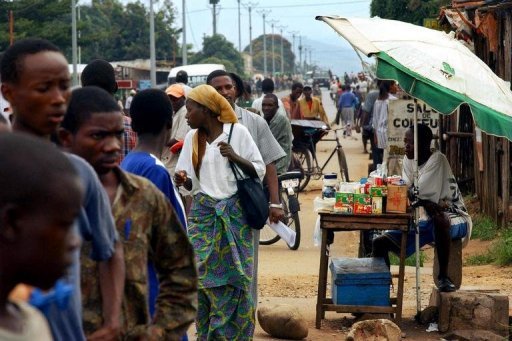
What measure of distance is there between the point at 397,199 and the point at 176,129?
276 centimetres

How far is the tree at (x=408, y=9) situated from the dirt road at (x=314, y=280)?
410 inches

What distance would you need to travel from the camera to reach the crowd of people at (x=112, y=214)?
2.49 m

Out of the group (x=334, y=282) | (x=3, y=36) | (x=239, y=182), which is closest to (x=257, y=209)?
(x=239, y=182)

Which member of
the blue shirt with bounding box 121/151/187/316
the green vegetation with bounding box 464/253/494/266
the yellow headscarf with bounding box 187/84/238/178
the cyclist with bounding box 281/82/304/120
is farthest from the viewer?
the cyclist with bounding box 281/82/304/120

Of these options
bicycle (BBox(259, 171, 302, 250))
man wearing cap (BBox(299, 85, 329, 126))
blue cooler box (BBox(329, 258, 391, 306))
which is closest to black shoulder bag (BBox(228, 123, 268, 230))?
blue cooler box (BBox(329, 258, 391, 306))

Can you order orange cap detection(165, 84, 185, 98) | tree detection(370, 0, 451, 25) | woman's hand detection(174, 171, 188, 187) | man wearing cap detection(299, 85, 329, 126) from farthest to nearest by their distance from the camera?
1. tree detection(370, 0, 451, 25)
2. man wearing cap detection(299, 85, 329, 126)
3. orange cap detection(165, 84, 185, 98)
4. woman's hand detection(174, 171, 188, 187)

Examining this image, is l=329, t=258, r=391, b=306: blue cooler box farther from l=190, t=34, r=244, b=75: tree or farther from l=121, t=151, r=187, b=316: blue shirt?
l=190, t=34, r=244, b=75: tree

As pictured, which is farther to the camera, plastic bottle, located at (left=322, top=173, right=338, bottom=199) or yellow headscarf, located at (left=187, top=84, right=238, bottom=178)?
plastic bottle, located at (left=322, top=173, right=338, bottom=199)

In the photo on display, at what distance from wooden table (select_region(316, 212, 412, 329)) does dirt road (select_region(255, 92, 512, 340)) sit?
0.65 ft

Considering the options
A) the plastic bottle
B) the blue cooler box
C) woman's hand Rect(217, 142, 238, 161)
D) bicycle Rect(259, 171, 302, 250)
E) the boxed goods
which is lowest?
the blue cooler box

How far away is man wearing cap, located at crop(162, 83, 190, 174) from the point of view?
991 cm

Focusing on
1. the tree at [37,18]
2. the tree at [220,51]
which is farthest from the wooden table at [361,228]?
the tree at [220,51]

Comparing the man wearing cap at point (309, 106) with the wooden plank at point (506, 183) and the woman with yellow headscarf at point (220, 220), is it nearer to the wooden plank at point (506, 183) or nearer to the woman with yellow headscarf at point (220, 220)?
the wooden plank at point (506, 183)

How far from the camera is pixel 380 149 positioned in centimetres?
1992
